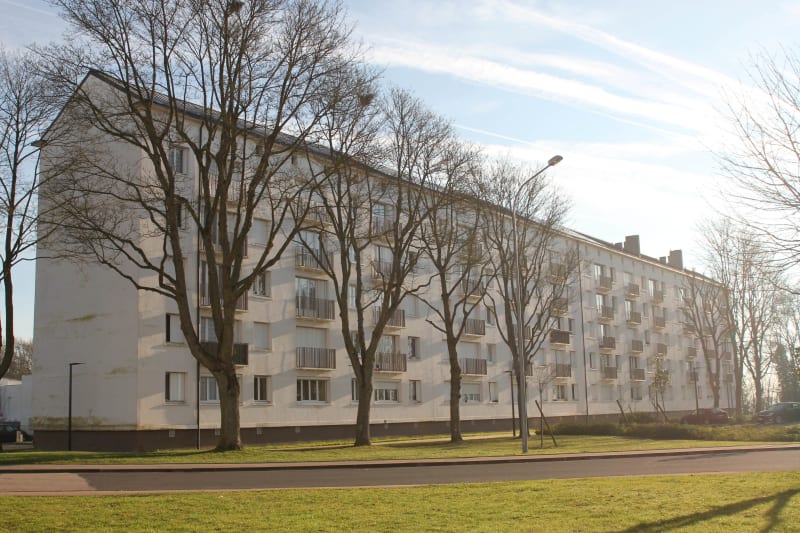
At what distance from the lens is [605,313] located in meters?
71.8

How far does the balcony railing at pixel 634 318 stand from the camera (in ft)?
249

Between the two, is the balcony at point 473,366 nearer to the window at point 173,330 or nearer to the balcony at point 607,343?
the balcony at point 607,343

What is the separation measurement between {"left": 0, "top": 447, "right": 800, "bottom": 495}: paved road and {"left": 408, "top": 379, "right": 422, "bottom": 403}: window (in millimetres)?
25004

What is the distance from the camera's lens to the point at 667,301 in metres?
85.5

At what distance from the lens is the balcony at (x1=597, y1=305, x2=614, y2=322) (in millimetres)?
71438

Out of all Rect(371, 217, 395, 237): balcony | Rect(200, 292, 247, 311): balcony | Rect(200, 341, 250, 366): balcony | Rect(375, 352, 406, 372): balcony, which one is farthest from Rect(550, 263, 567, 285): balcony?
Rect(200, 341, 250, 366): balcony

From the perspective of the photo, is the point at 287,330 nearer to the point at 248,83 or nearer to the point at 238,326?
the point at 238,326

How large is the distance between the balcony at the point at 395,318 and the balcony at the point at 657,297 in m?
41.0

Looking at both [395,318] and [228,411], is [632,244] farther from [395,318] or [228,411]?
[228,411]

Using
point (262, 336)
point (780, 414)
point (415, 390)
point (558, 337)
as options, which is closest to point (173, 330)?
point (262, 336)

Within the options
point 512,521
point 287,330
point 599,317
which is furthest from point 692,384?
point 512,521

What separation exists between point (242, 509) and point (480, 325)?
4464 centimetres

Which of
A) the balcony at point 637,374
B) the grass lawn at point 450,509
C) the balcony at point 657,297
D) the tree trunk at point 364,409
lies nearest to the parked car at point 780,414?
the balcony at point 637,374

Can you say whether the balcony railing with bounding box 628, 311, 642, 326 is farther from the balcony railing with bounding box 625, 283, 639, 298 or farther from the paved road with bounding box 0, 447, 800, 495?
the paved road with bounding box 0, 447, 800, 495
